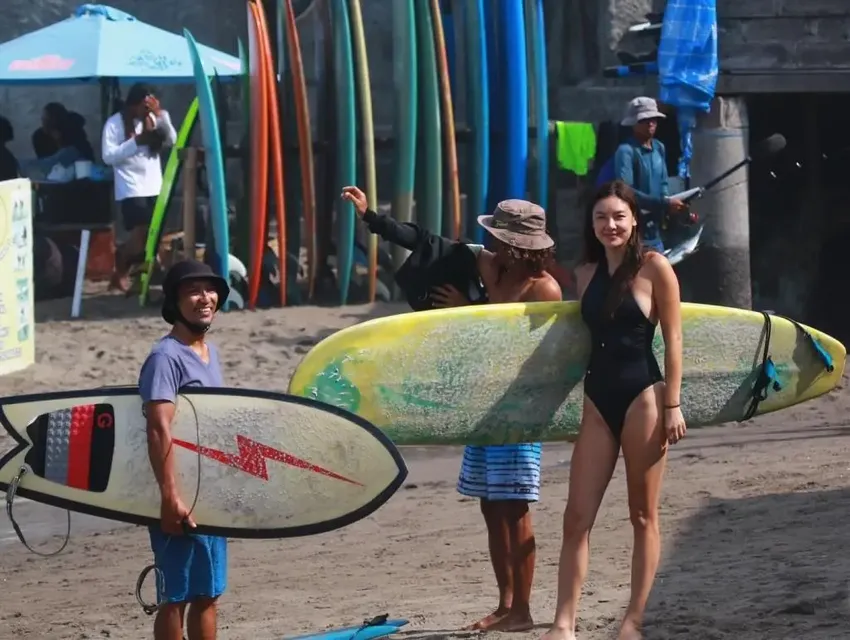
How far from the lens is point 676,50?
455 inches

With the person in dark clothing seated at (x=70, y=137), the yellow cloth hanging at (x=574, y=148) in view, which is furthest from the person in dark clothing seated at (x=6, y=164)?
the yellow cloth hanging at (x=574, y=148)

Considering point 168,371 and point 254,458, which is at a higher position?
point 168,371

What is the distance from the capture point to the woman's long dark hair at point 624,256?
4848 mm

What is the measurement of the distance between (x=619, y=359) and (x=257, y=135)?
7.58 meters

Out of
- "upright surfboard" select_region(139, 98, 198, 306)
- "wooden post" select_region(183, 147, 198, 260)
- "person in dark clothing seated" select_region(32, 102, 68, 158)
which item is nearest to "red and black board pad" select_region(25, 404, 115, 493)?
"upright surfboard" select_region(139, 98, 198, 306)

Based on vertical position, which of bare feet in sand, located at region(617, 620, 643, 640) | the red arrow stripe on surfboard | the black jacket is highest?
the black jacket

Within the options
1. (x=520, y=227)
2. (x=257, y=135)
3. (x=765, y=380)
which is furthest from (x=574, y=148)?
(x=520, y=227)

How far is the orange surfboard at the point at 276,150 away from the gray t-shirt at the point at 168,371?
756 cm

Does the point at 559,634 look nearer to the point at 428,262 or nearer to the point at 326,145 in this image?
the point at 428,262

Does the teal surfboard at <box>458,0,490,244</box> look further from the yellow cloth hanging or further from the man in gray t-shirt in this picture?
the man in gray t-shirt

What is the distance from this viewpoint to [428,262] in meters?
5.43

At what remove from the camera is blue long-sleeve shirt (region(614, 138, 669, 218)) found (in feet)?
33.2

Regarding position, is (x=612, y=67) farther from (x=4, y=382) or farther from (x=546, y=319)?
(x=546, y=319)

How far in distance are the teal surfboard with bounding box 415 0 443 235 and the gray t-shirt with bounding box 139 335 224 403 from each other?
791 cm
